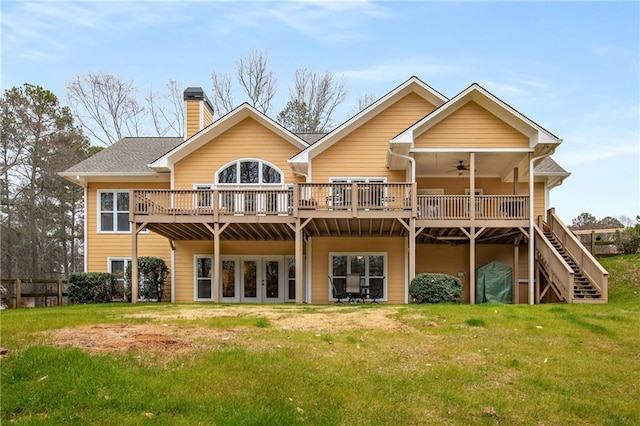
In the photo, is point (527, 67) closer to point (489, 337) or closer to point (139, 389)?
point (489, 337)

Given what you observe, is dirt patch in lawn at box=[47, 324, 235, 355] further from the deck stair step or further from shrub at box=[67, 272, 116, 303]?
the deck stair step

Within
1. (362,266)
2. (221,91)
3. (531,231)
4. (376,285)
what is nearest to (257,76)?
(221,91)

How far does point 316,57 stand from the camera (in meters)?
37.5

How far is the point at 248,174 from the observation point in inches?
819

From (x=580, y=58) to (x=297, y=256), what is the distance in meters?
11.1

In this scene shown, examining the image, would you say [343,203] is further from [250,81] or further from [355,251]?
[250,81]

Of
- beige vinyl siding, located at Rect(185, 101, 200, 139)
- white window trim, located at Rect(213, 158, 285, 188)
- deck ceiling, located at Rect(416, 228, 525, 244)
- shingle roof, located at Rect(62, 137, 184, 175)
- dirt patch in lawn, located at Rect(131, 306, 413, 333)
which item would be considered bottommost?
dirt patch in lawn, located at Rect(131, 306, 413, 333)

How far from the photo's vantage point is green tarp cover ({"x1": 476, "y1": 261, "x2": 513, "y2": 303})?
64.8 feet

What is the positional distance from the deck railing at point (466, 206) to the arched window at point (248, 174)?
5622 mm

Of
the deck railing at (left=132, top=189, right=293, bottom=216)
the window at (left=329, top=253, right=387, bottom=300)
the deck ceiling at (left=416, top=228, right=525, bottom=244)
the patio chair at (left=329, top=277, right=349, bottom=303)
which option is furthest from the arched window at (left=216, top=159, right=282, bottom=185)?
the deck ceiling at (left=416, top=228, right=525, bottom=244)

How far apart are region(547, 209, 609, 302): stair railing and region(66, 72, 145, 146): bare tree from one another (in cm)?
2766

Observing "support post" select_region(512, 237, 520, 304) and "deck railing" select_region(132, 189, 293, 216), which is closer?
"deck railing" select_region(132, 189, 293, 216)

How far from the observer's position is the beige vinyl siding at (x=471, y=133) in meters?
18.1

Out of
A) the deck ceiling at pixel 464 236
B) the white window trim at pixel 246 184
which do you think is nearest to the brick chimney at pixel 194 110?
the white window trim at pixel 246 184
